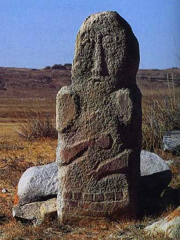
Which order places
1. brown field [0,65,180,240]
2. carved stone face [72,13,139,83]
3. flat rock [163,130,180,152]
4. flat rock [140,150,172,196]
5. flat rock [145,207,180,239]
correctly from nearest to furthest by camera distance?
flat rock [145,207,180,239]
brown field [0,65,180,240]
carved stone face [72,13,139,83]
flat rock [140,150,172,196]
flat rock [163,130,180,152]

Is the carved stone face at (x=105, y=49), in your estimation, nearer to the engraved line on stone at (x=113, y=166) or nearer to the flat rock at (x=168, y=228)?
the engraved line on stone at (x=113, y=166)

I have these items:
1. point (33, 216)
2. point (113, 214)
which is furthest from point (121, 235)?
point (33, 216)

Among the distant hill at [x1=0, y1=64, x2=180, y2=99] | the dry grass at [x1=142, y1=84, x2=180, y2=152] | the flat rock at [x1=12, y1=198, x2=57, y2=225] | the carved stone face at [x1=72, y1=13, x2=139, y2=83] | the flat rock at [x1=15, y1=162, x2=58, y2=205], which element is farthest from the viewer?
the distant hill at [x1=0, y1=64, x2=180, y2=99]

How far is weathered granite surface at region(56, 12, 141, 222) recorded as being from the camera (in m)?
5.87

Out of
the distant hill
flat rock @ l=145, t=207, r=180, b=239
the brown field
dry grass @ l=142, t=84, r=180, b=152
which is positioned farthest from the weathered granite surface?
the distant hill

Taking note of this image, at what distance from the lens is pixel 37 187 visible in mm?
6988

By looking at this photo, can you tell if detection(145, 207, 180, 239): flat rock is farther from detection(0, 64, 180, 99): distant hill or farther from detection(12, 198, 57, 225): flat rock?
detection(0, 64, 180, 99): distant hill

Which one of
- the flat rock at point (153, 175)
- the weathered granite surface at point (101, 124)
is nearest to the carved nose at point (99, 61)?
the weathered granite surface at point (101, 124)

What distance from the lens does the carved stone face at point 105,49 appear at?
231 inches

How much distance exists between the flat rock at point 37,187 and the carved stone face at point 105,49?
1.75 metres

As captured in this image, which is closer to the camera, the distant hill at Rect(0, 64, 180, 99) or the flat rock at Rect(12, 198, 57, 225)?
the flat rock at Rect(12, 198, 57, 225)

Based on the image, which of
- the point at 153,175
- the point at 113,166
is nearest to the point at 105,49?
the point at 113,166

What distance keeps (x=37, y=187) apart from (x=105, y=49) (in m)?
2.17

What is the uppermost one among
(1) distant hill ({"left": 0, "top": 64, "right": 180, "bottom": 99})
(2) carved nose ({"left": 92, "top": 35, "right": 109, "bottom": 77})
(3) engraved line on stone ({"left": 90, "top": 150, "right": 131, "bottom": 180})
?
(1) distant hill ({"left": 0, "top": 64, "right": 180, "bottom": 99})
